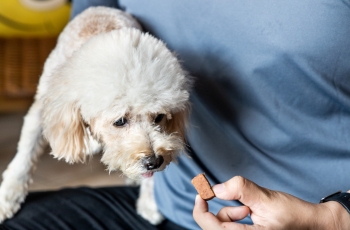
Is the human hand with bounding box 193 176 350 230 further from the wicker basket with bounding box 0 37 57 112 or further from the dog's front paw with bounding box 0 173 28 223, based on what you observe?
the wicker basket with bounding box 0 37 57 112

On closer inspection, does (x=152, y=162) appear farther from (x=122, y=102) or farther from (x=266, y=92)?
(x=266, y=92)

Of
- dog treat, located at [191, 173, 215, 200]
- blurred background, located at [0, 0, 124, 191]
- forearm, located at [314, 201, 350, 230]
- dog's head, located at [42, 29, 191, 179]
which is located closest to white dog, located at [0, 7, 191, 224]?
dog's head, located at [42, 29, 191, 179]

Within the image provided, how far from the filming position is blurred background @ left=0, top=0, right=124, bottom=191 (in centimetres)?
143

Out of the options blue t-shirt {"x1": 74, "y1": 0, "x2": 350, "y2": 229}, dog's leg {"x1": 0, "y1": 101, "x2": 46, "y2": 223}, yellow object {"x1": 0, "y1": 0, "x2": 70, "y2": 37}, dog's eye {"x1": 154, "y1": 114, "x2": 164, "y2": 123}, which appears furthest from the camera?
yellow object {"x1": 0, "y1": 0, "x2": 70, "y2": 37}

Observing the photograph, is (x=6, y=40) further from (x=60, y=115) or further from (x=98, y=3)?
(x=60, y=115)

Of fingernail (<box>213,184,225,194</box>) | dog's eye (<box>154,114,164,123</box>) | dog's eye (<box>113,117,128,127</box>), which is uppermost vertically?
fingernail (<box>213,184,225,194</box>)

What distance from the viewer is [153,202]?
2.84 ft

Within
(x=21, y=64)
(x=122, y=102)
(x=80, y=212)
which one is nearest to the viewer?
(x=122, y=102)

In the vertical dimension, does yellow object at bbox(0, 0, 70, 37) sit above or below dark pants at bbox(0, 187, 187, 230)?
above

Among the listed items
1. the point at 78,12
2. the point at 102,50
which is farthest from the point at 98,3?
the point at 102,50

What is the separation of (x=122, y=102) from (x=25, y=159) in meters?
0.34

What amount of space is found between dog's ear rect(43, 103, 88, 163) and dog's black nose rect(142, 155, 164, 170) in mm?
151

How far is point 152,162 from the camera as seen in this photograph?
0.73m

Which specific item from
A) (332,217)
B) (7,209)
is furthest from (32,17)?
(332,217)
